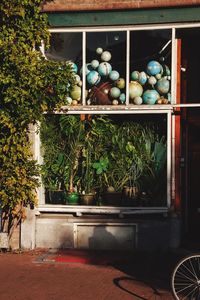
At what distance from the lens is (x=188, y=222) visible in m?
11.3

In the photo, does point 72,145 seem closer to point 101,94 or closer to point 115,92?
point 101,94

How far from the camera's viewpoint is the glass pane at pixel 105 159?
1012cm

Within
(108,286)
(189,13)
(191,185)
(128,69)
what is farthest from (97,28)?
(108,286)

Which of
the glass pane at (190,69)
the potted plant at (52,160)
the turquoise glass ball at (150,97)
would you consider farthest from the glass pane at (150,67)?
the potted plant at (52,160)

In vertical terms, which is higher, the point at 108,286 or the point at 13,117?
the point at 13,117

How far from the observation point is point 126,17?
32.4ft

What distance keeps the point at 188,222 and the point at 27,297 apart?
5.37 metres

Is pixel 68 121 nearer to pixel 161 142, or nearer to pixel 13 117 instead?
pixel 13 117

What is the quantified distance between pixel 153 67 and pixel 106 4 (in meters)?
1.54

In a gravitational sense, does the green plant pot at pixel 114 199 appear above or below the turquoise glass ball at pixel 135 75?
below

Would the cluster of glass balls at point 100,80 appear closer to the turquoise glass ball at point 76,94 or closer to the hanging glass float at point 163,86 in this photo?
the turquoise glass ball at point 76,94

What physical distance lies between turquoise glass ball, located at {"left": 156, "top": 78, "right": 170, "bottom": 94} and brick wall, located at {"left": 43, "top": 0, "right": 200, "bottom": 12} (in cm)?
145

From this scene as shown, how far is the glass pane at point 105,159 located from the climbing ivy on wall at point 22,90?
1.68 feet

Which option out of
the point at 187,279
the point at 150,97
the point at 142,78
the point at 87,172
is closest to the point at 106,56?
the point at 142,78
